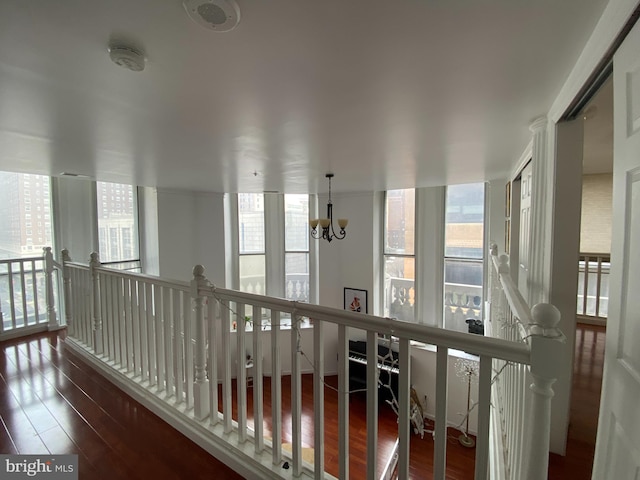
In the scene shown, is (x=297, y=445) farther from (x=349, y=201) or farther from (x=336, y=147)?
(x=349, y=201)

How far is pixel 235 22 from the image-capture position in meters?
0.86

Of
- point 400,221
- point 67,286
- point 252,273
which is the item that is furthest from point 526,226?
point 252,273

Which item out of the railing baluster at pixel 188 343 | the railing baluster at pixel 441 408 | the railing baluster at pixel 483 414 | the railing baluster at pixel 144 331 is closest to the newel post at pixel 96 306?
the railing baluster at pixel 144 331

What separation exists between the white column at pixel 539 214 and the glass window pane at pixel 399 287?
12.1 feet

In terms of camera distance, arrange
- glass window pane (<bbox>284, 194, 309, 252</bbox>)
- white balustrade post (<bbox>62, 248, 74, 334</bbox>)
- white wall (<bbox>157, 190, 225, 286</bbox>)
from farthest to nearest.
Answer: glass window pane (<bbox>284, 194, 309, 252</bbox>)
white wall (<bbox>157, 190, 225, 286</bbox>)
white balustrade post (<bbox>62, 248, 74, 334</bbox>)

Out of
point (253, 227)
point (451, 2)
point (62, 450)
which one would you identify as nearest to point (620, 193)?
point (451, 2)

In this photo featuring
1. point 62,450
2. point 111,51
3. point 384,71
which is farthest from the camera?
point 62,450

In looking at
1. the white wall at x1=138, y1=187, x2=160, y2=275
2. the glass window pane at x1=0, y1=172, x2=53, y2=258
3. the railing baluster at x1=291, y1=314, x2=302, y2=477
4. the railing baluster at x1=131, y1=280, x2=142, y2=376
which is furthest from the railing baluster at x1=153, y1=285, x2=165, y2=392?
the glass window pane at x1=0, y1=172, x2=53, y2=258

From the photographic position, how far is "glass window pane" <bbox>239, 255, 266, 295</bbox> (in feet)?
19.7

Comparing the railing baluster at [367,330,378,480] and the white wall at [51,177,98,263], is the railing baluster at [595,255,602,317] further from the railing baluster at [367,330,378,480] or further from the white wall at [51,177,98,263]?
the white wall at [51,177,98,263]

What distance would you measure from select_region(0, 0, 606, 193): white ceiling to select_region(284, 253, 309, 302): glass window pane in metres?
3.89

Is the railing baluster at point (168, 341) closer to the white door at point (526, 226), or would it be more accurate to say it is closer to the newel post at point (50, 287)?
the white door at point (526, 226)

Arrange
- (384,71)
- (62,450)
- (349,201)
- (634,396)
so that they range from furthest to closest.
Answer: (349,201) → (62,450) → (384,71) → (634,396)

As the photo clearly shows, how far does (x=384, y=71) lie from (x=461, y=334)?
→ 104 centimetres
